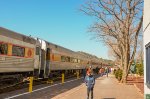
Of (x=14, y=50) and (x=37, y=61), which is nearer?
(x=14, y=50)

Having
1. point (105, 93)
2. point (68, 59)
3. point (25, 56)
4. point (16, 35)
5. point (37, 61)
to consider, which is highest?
point (16, 35)

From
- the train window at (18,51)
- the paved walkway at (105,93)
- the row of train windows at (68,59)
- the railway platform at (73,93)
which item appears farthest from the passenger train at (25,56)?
the paved walkway at (105,93)

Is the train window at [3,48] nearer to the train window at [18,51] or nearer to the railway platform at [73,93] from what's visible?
the train window at [18,51]

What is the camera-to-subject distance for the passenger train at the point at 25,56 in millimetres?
19984

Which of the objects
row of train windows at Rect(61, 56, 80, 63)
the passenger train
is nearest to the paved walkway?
the passenger train

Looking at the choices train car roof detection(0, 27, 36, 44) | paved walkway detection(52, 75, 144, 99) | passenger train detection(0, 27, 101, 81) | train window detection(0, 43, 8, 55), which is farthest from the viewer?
passenger train detection(0, 27, 101, 81)

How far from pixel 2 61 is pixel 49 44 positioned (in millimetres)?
12419

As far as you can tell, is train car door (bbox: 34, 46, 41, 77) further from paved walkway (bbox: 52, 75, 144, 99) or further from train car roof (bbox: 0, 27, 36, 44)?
paved walkway (bbox: 52, 75, 144, 99)

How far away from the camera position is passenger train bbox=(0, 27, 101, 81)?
20.0m

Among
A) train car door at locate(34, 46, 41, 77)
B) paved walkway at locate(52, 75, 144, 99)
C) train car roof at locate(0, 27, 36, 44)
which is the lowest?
paved walkway at locate(52, 75, 144, 99)

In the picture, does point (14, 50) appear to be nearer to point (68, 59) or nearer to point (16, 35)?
point (16, 35)

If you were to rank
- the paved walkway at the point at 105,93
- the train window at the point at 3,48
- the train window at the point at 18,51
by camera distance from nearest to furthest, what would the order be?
the paved walkway at the point at 105,93, the train window at the point at 3,48, the train window at the point at 18,51

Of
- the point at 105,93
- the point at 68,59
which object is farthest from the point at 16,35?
the point at 68,59

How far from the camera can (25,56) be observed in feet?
77.4
